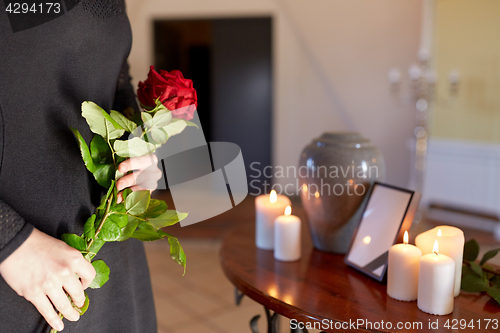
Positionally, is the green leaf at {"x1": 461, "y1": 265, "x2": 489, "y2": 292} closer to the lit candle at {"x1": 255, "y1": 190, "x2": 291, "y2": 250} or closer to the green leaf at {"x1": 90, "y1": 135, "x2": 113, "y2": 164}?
the lit candle at {"x1": 255, "y1": 190, "x2": 291, "y2": 250}

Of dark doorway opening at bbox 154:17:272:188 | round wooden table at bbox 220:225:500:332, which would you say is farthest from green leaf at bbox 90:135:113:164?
dark doorway opening at bbox 154:17:272:188

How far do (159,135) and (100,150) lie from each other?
10 centimetres

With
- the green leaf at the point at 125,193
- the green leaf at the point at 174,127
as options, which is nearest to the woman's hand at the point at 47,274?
the green leaf at the point at 125,193

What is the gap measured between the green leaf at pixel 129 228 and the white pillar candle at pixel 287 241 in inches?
15.0

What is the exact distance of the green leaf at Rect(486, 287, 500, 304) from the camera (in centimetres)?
66

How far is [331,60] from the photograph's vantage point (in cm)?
405

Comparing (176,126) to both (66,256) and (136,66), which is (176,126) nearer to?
(66,256)

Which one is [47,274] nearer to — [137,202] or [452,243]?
[137,202]

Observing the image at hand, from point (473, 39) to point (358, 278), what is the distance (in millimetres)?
3406

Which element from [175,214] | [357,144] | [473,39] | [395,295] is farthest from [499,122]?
[175,214]

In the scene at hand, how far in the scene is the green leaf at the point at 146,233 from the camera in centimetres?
60

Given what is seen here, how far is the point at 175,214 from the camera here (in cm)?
61

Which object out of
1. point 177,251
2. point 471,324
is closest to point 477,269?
point 471,324

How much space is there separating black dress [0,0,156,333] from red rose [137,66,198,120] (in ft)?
0.38
